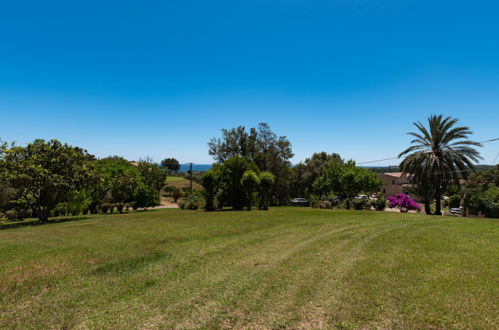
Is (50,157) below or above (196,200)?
above

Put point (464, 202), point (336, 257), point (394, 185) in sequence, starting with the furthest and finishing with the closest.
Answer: point (394, 185) < point (464, 202) < point (336, 257)

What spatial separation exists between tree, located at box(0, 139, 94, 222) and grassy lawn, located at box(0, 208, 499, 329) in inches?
418

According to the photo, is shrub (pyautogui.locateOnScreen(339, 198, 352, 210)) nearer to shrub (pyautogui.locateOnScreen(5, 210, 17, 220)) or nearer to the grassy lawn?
the grassy lawn

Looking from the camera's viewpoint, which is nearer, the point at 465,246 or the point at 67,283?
the point at 67,283

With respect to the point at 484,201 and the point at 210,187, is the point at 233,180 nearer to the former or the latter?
the point at 210,187

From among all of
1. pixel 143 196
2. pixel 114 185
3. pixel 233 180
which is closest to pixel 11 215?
pixel 114 185

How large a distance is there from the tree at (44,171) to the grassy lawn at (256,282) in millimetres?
10609

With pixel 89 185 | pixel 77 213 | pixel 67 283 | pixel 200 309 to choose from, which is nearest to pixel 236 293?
pixel 200 309

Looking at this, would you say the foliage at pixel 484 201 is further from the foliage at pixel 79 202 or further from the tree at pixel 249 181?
the foliage at pixel 79 202

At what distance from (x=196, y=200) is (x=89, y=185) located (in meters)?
11.7

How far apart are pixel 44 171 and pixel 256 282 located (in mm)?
21577

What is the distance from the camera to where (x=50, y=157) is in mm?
22922

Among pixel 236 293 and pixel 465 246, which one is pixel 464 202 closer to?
pixel 465 246

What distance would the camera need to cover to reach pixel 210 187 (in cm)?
2856
